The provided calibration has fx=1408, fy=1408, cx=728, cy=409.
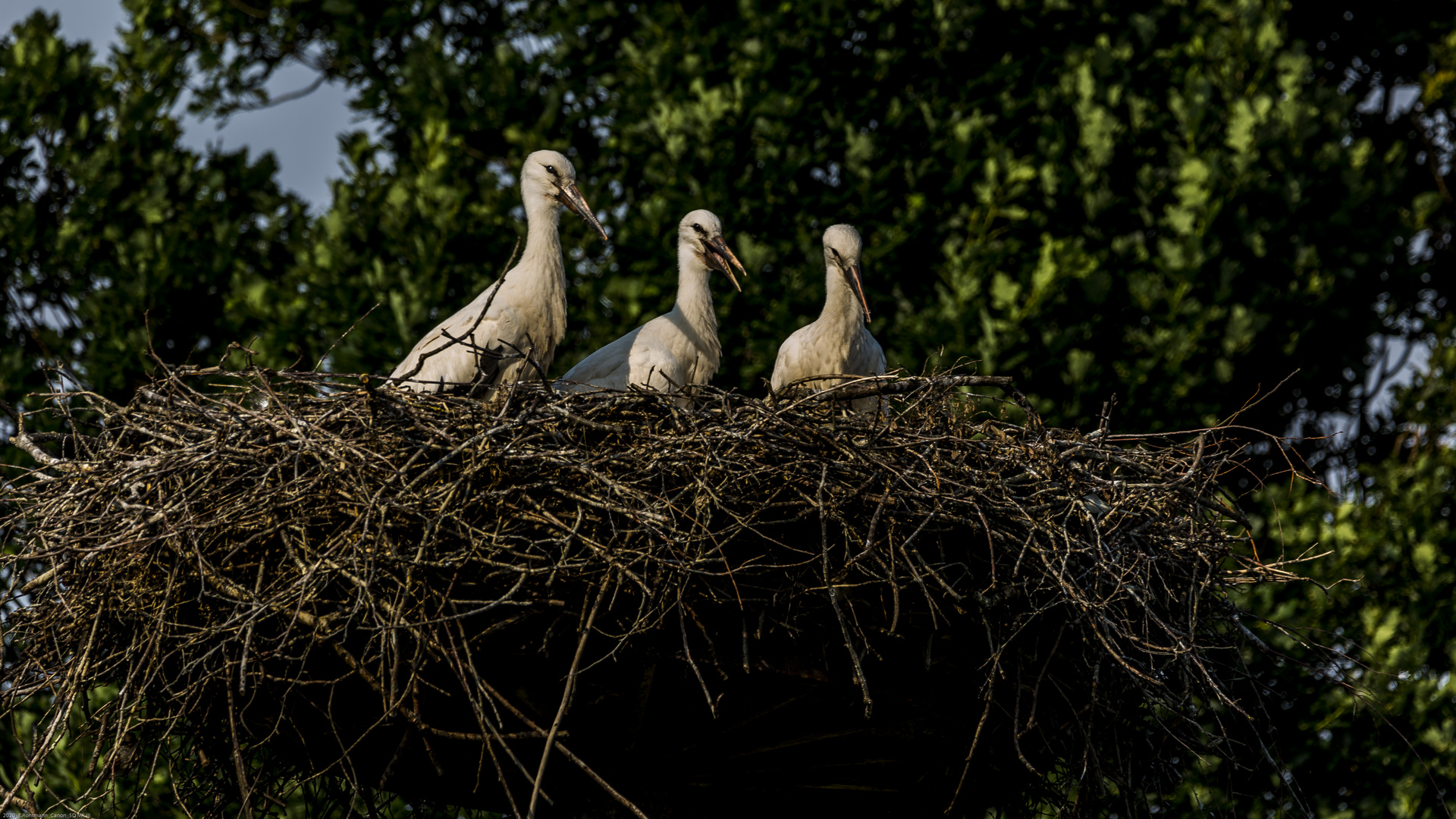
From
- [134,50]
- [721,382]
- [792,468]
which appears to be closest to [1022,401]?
[792,468]

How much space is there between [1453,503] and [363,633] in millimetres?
7200

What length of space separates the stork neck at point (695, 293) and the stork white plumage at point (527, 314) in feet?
1.74

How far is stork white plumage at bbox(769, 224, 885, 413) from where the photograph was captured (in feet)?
18.8

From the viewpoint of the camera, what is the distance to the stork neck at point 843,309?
576 centimetres

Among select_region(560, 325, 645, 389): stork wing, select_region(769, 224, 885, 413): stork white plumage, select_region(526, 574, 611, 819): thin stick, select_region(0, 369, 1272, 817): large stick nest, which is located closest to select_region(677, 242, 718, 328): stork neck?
select_region(560, 325, 645, 389): stork wing

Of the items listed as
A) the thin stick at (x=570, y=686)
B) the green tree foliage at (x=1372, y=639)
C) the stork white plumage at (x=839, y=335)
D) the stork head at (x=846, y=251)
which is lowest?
the green tree foliage at (x=1372, y=639)

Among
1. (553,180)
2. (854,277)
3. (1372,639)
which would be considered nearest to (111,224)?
(553,180)

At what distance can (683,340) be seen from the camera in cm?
545

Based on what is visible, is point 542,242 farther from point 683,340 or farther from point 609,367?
point 683,340

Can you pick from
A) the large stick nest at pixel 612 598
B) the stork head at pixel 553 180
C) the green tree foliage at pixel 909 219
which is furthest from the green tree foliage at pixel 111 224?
the large stick nest at pixel 612 598

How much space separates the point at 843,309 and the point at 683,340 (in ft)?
2.43

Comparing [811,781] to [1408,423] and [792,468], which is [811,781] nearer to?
[792,468]

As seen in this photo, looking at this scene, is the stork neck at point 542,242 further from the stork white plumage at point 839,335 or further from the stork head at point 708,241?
the stork white plumage at point 839,335

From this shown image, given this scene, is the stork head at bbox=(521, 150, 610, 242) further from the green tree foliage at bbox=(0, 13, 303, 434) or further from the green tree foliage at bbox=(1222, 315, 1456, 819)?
the green tree foliage at bbox=(1222, 315, 1456, 819)
